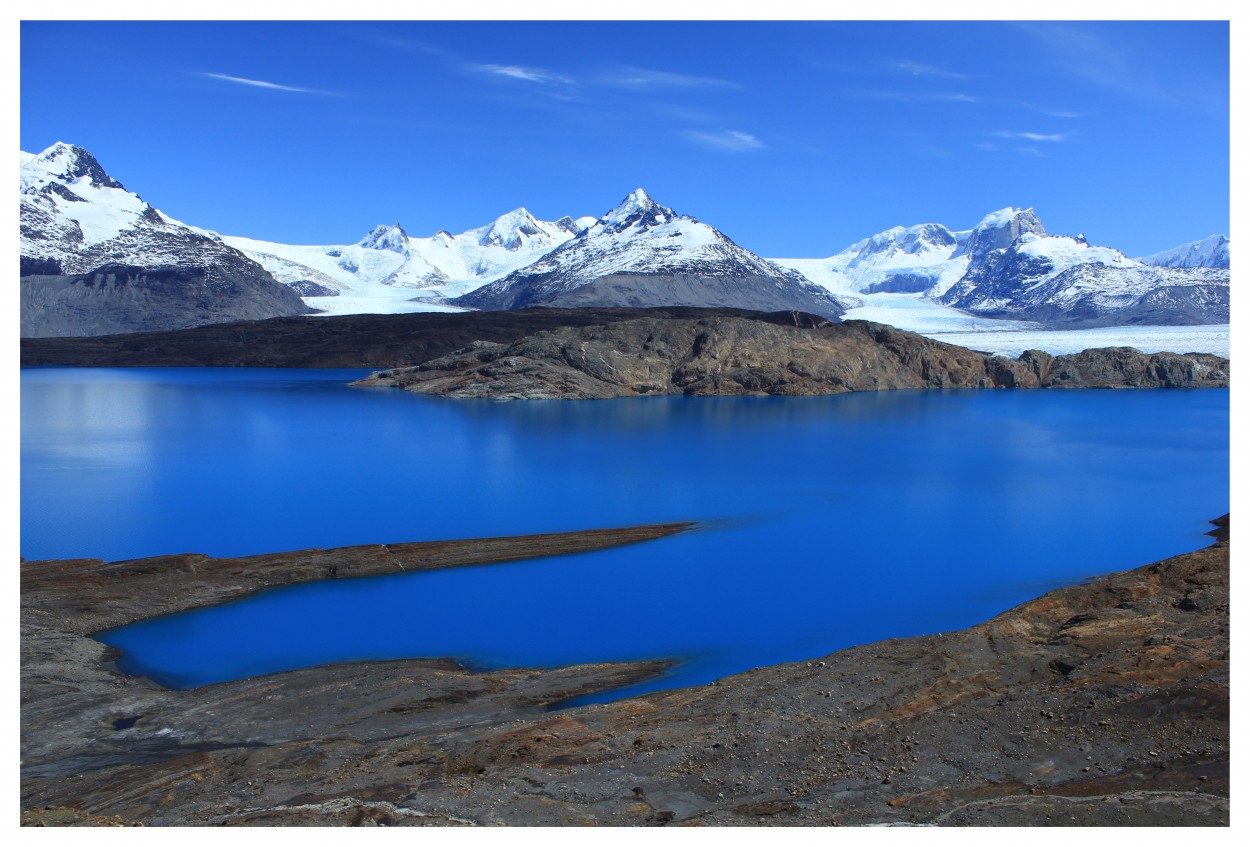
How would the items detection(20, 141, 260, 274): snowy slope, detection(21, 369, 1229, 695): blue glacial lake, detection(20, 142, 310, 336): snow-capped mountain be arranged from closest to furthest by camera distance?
detection(21, 369, 1229, 695): blue glacial lake < detection(20, 142, 310, 336): snow-capped mountain < detection(20, 141, 260, 274): snowy slope

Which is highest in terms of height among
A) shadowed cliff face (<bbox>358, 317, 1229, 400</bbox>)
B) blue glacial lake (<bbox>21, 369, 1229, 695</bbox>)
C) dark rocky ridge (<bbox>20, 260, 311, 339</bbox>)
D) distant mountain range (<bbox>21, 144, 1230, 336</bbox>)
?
distant mountain range (<bbox>21, 144, 1230, 336</bbox>)

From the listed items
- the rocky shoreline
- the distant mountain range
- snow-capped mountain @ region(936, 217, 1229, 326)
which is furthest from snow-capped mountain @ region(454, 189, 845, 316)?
the rocky shoreline

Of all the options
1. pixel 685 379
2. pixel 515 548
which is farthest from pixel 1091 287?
pixel 515 548

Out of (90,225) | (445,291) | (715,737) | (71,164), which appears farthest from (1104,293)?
(715,737)

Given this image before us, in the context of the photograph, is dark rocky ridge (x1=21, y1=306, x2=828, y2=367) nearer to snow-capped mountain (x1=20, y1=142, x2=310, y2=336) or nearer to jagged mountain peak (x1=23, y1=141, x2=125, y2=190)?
snow-capped mountain (x1=20, y1=142, x2=310, y2=336)

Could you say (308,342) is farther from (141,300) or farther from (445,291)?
(445,291)

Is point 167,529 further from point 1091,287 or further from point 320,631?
point 1091,287
